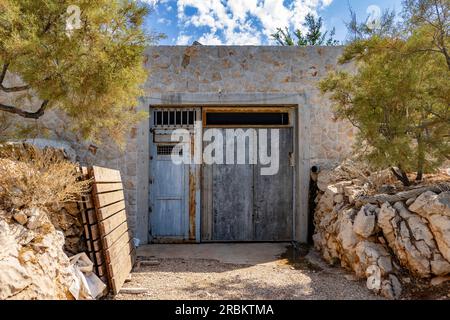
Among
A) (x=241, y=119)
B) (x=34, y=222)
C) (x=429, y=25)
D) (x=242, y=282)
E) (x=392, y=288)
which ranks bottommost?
(x=242, y=282)

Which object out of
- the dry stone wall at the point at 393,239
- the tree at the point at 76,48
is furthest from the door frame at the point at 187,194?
the dry stone wall at the point at 393,239

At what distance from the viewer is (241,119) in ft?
20.9

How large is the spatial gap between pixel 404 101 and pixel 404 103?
0.04 meters

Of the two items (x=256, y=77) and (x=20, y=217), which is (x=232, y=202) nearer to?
(x=256, y=77)

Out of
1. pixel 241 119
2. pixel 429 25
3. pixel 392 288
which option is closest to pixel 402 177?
pixel 392 288

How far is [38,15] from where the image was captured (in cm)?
320

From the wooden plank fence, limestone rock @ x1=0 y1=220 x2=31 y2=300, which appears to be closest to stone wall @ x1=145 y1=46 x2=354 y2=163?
the wooden plank fence

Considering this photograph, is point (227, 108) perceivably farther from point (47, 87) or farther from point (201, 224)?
point (47, 87)

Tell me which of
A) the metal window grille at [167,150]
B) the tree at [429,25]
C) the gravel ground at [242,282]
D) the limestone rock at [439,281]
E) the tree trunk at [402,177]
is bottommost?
the gravel ground at [242,282]

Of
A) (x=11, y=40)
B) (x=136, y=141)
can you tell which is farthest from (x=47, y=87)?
(x=136, y=141)

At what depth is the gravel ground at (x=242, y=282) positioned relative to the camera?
141 inches

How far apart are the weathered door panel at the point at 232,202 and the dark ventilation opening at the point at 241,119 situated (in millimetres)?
810

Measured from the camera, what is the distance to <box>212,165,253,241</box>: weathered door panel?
20.8ft

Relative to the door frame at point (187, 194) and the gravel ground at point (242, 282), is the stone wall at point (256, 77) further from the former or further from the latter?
the gravel ground at point (242, 282)
